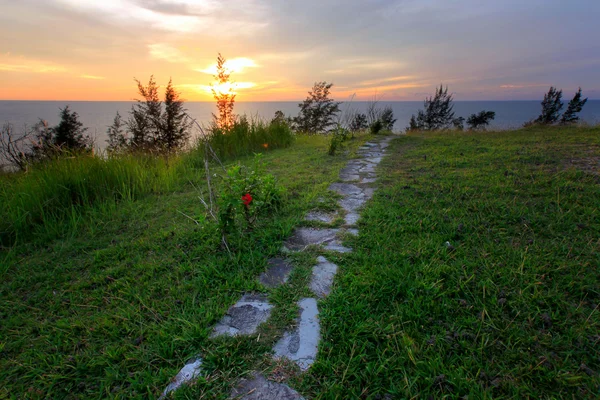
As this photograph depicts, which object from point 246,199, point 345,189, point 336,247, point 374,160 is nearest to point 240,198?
point 246,199

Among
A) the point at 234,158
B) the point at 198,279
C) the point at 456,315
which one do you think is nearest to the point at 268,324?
the point at 198,279

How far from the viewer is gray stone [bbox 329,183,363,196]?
324cm

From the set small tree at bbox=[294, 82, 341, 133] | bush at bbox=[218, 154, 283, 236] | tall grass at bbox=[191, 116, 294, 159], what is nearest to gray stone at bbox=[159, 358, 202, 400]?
bush at bbox=[218, 154, 283, 236]

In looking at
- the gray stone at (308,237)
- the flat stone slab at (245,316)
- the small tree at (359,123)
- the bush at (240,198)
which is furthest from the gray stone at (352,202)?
the small tree at (359,123)

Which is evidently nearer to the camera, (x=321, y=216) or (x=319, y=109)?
(x=321, y=216)

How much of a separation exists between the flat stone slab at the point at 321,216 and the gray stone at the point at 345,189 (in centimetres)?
59

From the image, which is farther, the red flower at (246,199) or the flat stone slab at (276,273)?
the red flower at (246,199)

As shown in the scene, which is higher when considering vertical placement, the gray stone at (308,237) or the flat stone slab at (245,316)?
the gray stone at (308,237)

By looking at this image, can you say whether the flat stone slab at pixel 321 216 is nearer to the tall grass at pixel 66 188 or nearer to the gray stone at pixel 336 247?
the gray stone at pixel 336 247

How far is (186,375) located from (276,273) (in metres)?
0.78

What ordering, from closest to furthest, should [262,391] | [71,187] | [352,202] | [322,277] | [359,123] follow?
[262,391]
[322,277]
[352,202]
[71,187]
[359,123]

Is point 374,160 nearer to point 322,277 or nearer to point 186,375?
point 322,277

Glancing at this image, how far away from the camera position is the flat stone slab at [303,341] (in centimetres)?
124

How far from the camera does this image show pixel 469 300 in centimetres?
153
